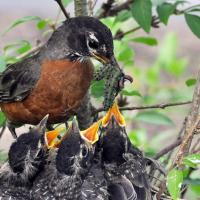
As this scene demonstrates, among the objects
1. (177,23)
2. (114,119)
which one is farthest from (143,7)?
(177,23)

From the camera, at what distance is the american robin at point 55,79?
206 inches

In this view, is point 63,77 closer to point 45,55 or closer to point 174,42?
point 45,55

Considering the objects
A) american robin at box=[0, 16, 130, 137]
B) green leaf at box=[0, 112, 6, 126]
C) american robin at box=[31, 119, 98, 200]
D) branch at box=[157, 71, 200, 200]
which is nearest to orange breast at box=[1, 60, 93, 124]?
american robin at box=[0, 16, 130, 137]

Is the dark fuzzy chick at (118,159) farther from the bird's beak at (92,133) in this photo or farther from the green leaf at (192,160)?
the green leaf at (192,160)

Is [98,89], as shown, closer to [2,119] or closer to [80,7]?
[80,7]

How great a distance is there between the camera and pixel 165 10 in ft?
16.6

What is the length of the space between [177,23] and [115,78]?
719cm

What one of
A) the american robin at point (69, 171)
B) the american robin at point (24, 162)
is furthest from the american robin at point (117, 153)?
the american robin at point (24, 162)

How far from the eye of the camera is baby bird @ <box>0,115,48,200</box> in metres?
4.64

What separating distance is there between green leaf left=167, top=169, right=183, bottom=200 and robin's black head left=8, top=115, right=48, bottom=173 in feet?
3.22

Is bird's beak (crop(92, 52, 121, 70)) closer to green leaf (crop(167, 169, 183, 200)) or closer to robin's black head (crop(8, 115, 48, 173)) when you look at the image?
robin's black head (crop(8, 115, 48, 173))

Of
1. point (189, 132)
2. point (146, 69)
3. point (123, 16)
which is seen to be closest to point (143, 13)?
point (123, 16)

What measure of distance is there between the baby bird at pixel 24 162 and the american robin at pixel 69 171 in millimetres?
76

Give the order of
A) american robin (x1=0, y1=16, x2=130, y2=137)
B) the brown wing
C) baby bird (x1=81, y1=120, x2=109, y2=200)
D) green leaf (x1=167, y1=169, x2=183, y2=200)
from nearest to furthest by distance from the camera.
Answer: green leaf (x1=167, y1=169, x2=183, y2=200) → baby bird (x1=81, y1=120, x2=109, y2=200) → american robin (x1=0, y1=16, x2=130, y2=137) → the brown wing
